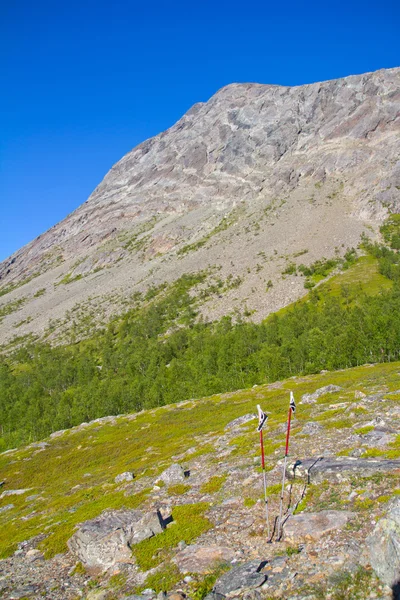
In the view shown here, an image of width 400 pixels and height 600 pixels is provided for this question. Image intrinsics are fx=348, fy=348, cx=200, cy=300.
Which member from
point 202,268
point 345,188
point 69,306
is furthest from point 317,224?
point 69,306

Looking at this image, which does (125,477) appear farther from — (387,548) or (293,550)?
(387,548)

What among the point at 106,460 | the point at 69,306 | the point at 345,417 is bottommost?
the point at 106,460

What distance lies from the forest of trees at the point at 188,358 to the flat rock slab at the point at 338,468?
63.7 meters

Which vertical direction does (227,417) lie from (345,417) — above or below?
below

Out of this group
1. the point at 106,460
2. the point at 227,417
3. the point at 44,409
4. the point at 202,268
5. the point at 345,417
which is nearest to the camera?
the point at 345,417

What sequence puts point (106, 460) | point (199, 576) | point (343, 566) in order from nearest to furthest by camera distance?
point (343, 566) → point (199, 576) → point (106, 460)

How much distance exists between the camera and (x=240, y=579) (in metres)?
11.4

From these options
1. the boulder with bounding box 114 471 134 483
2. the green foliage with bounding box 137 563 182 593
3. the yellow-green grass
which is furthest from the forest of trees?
the green foliage with bounding box 137 563 182 593

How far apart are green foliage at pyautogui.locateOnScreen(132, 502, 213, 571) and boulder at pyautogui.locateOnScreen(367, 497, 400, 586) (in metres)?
7.64

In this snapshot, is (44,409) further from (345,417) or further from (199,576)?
(199,576)

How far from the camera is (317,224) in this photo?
167m

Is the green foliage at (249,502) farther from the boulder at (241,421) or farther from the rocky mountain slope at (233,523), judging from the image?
the boulder at (241,421)

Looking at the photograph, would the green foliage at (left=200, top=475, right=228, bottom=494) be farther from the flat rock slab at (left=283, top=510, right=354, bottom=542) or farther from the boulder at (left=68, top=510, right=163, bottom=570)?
the flat rock slab at (left=283, top=510, right=354, bottom=542)

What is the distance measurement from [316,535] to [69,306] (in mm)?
175465
